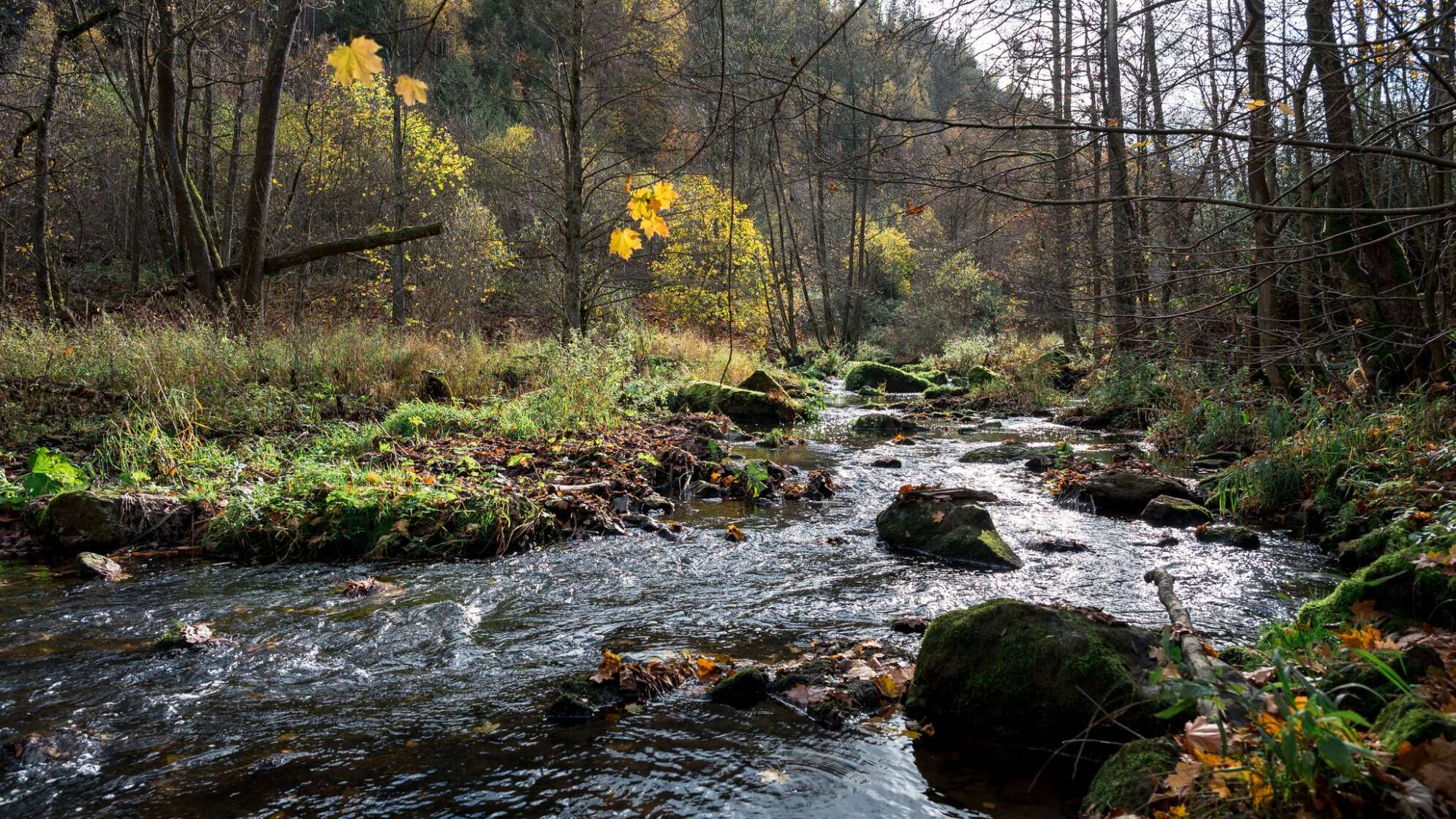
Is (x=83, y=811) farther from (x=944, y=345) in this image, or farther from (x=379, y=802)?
(x=944, y=345)

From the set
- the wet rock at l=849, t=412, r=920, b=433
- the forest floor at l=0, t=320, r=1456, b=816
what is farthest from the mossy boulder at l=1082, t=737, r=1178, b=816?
the wet rock at l=849, t=412, r=920, b=433

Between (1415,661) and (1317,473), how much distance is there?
5272 mm

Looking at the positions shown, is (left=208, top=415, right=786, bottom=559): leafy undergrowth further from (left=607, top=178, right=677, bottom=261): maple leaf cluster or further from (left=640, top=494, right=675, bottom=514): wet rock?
(left=607, top=178, right=677, bottom=261): maple leaf cluster

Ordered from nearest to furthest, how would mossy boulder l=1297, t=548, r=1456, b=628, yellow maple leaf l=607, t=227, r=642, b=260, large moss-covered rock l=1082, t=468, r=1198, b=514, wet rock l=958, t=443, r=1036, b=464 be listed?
yellow maple leaf l=607, t=227, r=642, b=260 < mossy boulder l=1297, t=548, r=1456, b=628 < large moss-covered rock l=1082, t=468, r=1198, b=514 < wet rock l=958, t=443, r=1036, b=464

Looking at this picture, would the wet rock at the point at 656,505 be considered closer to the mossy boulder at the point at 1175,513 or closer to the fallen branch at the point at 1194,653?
the mossy boulder at the point at 1175,513

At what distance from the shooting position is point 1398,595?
3.51 meters

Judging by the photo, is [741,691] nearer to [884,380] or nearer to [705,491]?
[705,491]

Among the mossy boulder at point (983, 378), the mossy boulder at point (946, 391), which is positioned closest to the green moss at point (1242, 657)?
the mossy boulder at point (983, 378)

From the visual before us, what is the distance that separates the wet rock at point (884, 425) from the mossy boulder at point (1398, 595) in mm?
8667

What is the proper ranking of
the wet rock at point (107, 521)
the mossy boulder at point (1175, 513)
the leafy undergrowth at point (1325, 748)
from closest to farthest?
the leafy undergrowth at point (1325, 748), the wet rock at point (107, 521), the mossy boulder at point (1175, 513)

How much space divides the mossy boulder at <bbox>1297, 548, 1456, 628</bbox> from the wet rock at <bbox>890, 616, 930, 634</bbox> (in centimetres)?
172

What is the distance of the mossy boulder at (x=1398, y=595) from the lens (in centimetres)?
328

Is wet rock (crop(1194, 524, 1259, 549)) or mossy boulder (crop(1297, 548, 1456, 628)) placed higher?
mossy boulder (crop(1297, 548, 1456, 628))

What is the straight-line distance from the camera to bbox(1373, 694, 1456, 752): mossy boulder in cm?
180
